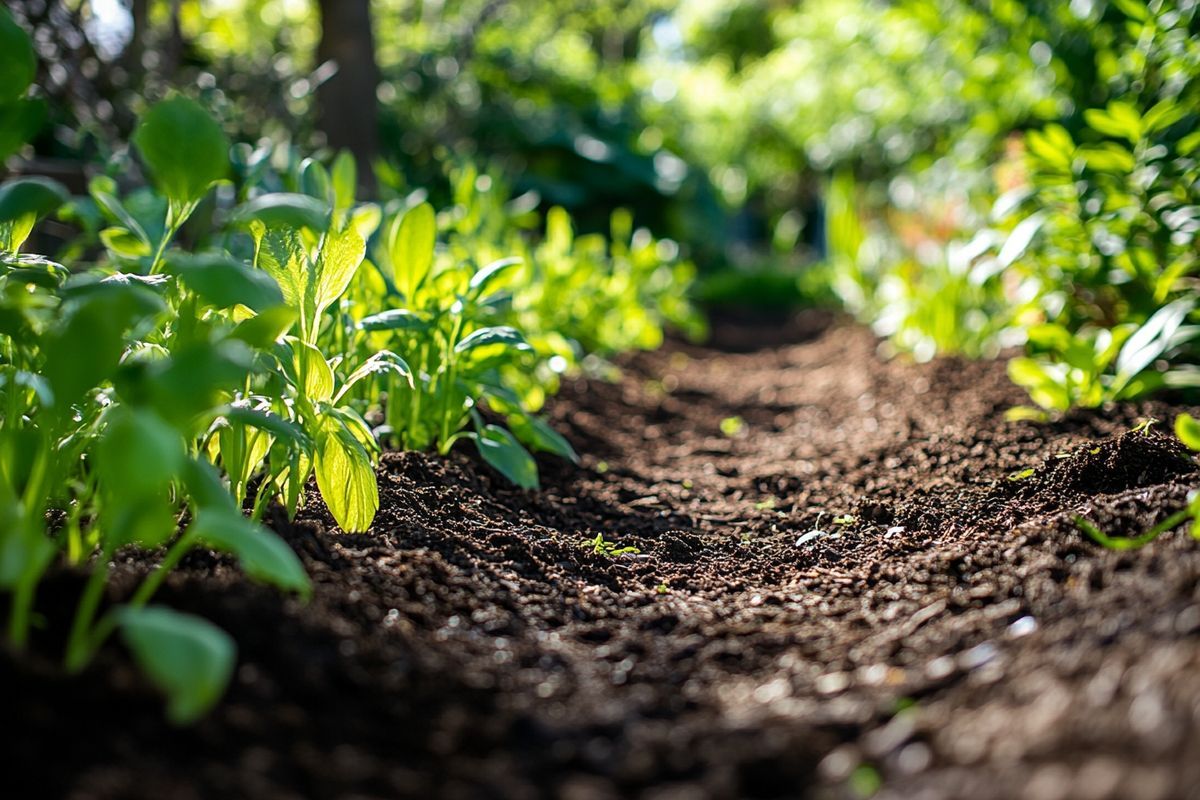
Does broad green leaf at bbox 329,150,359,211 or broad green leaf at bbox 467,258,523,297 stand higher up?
broad green leaf at bbox 329,150,359,211

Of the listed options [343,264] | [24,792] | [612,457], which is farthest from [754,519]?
[24,792]

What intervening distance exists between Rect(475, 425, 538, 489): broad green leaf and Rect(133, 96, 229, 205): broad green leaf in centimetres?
90

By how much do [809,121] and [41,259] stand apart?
8.72 m

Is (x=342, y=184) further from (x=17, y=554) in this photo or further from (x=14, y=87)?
(x=17, y=554)

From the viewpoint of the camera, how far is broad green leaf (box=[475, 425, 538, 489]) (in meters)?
2.05

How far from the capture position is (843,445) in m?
2.90

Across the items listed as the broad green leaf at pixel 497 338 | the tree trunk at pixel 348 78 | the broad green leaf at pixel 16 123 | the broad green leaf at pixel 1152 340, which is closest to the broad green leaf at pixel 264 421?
the broad green leaf at pixel 16 123

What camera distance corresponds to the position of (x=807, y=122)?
9.42m

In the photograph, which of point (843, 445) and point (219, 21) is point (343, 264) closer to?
point (843, 445)

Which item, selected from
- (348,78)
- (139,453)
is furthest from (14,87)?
(348,78)

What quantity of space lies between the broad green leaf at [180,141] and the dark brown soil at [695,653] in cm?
56

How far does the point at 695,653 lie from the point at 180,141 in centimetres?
101

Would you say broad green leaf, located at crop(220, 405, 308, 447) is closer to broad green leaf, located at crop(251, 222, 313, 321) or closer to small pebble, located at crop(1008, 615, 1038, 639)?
broad green leaf, located at crop(251, 222, 313, 321)

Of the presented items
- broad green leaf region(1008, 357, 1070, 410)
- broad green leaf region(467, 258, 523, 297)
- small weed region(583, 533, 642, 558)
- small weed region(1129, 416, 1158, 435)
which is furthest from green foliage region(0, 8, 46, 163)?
broad green leaf region(1008, 357, 1070, 410)
